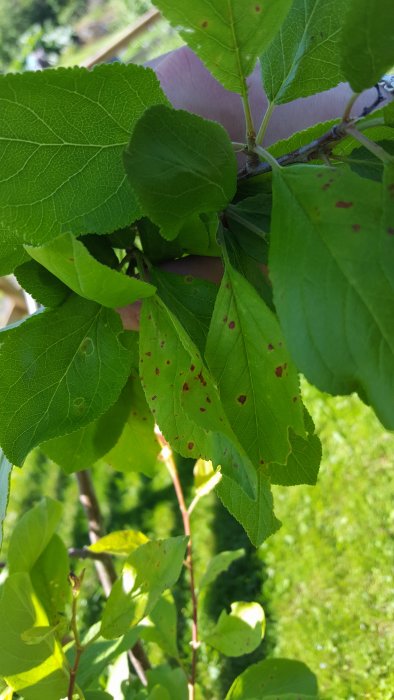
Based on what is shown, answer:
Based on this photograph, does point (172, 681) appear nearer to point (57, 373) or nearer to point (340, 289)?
point (57, 373)

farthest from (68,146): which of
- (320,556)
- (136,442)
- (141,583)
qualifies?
(320,556)

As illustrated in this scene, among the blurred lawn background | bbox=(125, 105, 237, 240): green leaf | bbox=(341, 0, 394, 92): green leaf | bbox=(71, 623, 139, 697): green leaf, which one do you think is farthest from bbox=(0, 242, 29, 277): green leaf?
the blurred lawn background

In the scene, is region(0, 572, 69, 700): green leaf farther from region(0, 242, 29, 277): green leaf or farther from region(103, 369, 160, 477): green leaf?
region(0, 242, 29, 277): green leaf

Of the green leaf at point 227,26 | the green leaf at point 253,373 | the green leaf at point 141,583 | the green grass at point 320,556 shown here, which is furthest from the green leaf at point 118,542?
the green grass at point 320,556

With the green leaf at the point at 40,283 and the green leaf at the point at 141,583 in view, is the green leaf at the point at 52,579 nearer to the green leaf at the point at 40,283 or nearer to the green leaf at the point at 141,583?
the green leaf at the point at 141,583

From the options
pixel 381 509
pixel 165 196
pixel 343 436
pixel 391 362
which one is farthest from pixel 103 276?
pixel 343 436
